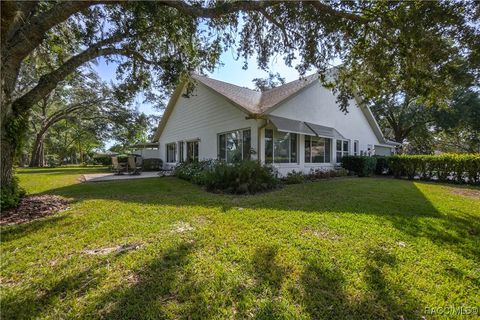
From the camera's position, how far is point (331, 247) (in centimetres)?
378

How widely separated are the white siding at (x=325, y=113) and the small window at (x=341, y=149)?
2.00ft

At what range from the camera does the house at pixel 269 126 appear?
37.6 feet

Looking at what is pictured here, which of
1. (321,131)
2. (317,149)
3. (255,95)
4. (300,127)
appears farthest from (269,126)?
(255,95)

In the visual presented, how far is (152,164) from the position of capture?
20.5 meters

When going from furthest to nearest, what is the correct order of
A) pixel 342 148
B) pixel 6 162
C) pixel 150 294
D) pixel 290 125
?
pixel 342 148 < pixel 290 125 < pixel 6 162 < pixel 150 294

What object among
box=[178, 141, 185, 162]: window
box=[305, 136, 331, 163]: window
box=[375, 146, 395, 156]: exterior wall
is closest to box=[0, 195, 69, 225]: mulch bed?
box=[178, 141, 185, 162]: window

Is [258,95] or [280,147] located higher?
[258,95]

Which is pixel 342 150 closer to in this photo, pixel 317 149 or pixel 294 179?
pixel 317 149

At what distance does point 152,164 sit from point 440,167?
2149 cm

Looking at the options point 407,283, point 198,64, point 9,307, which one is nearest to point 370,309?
point 407,283

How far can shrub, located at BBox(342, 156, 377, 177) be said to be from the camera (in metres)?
15.1

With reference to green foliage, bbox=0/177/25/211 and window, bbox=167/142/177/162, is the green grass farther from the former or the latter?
window, bbox=167/142/177/162

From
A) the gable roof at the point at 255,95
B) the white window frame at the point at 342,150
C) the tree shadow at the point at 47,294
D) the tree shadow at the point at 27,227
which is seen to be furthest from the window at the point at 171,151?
the tree shadow at the point at 47,294

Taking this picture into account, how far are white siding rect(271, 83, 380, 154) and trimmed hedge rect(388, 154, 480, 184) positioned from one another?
3.62 m
